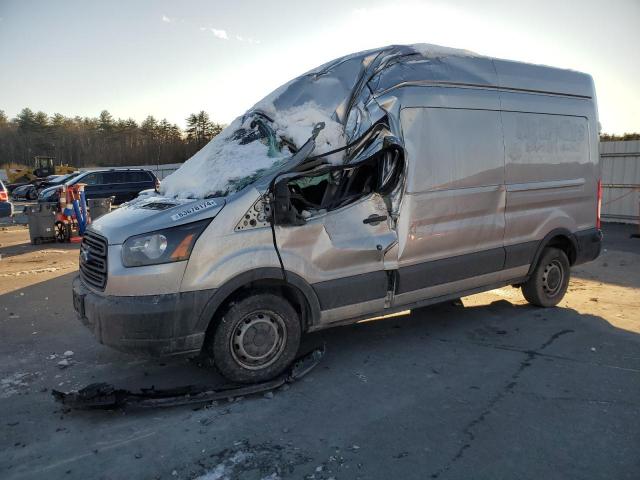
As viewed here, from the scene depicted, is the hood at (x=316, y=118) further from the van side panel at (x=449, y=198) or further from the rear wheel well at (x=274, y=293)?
the rear wheel well at (x=274, y=293)

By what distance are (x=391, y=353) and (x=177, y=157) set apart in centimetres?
6211

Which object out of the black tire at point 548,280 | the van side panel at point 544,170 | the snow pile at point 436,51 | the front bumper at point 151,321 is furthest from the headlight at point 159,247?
the black tire at point 548,280

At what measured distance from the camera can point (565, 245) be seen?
5.93 metres

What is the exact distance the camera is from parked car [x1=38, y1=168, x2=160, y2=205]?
19109 mm

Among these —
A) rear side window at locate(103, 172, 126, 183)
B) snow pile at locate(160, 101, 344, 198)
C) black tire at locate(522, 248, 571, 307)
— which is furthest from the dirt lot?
rear side window at locate(103, 172, 126, 183)

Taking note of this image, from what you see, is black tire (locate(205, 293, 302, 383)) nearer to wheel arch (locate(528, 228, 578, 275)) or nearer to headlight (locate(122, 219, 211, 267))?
headlight (locate(122, 219, 211, 267))

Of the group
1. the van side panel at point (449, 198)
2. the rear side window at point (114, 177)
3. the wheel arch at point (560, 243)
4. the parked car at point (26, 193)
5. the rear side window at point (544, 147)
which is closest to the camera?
the van side panel at point (449, 198)

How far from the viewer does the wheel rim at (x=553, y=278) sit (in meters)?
5.77

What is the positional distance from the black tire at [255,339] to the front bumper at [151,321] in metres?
0.19

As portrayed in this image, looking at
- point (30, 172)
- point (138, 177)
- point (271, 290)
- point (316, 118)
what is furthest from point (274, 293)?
point (30, 172)

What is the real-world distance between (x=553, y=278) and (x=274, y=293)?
149 inches

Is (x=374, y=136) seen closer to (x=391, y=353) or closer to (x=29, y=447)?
(x=391, y=353)

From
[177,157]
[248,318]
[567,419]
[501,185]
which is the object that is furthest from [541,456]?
[177,157]

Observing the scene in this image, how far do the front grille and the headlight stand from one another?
0.25 meters
